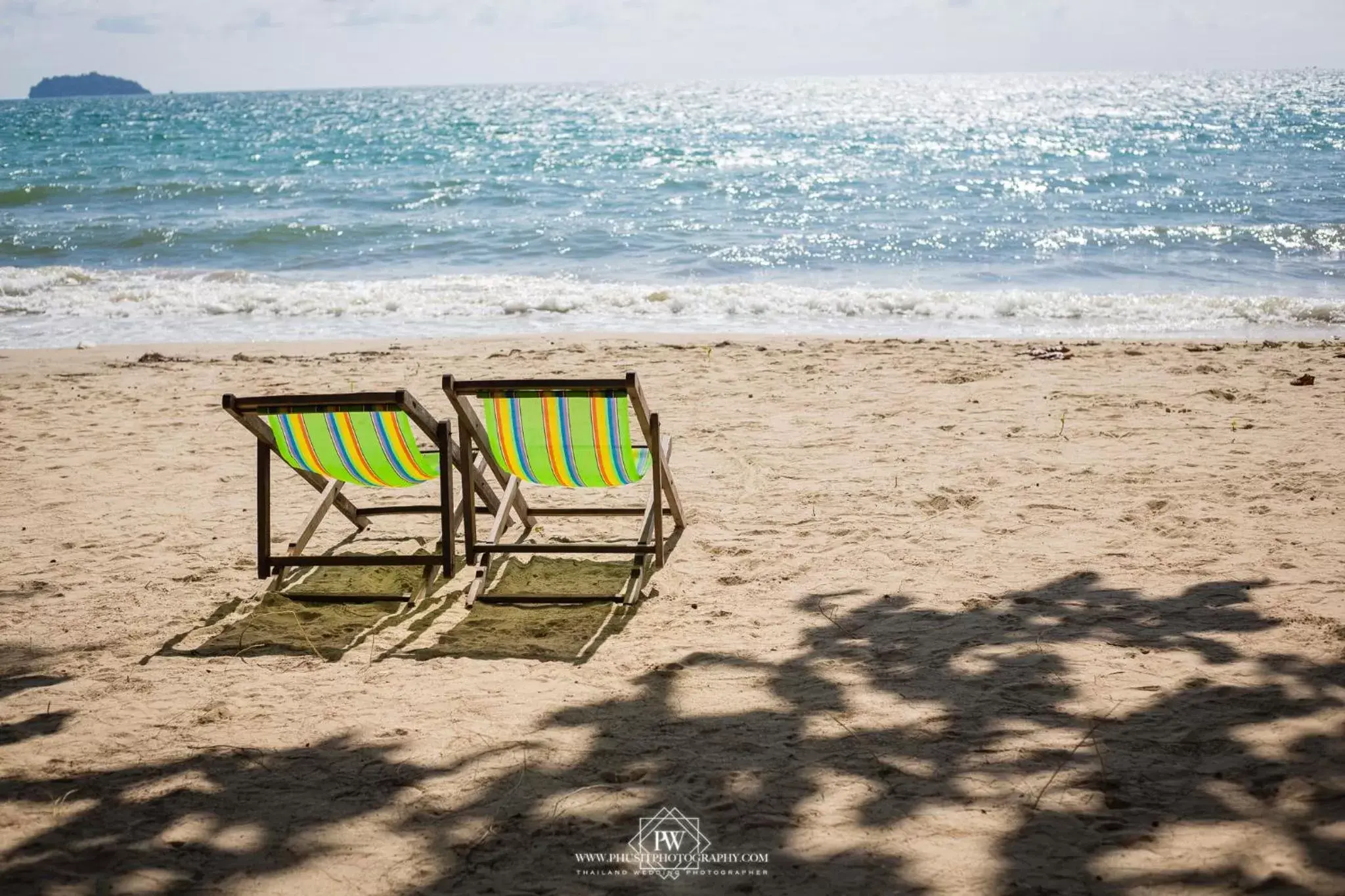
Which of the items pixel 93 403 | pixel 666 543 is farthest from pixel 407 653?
pixel 93 403

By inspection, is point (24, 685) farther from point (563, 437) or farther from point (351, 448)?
point (563, 437)

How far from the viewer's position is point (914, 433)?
686 cm

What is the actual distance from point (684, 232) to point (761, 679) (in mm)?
15621

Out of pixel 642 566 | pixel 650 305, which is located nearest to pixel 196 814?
pixel 642 566

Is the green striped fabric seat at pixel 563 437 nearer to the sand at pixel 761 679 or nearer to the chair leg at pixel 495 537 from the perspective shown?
the chair leg at pixel 495 537

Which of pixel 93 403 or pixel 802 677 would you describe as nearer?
pixel 802 677

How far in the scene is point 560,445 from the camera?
4719 mm

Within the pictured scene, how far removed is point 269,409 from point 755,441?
130 inches

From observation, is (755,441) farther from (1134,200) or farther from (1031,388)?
(1134,200)

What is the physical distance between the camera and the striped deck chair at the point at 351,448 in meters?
4.39

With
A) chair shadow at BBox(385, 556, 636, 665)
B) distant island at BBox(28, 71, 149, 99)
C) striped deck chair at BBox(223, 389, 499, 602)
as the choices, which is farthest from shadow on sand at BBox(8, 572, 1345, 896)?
distant island at BBox(28, 71, 149, 99)

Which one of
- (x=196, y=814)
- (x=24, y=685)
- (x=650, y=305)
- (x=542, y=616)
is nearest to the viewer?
(x=196, y=814)

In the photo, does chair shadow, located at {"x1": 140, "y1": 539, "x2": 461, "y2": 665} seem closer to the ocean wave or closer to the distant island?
the ocean wave

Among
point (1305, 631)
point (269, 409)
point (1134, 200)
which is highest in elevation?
point (1134, 200)
